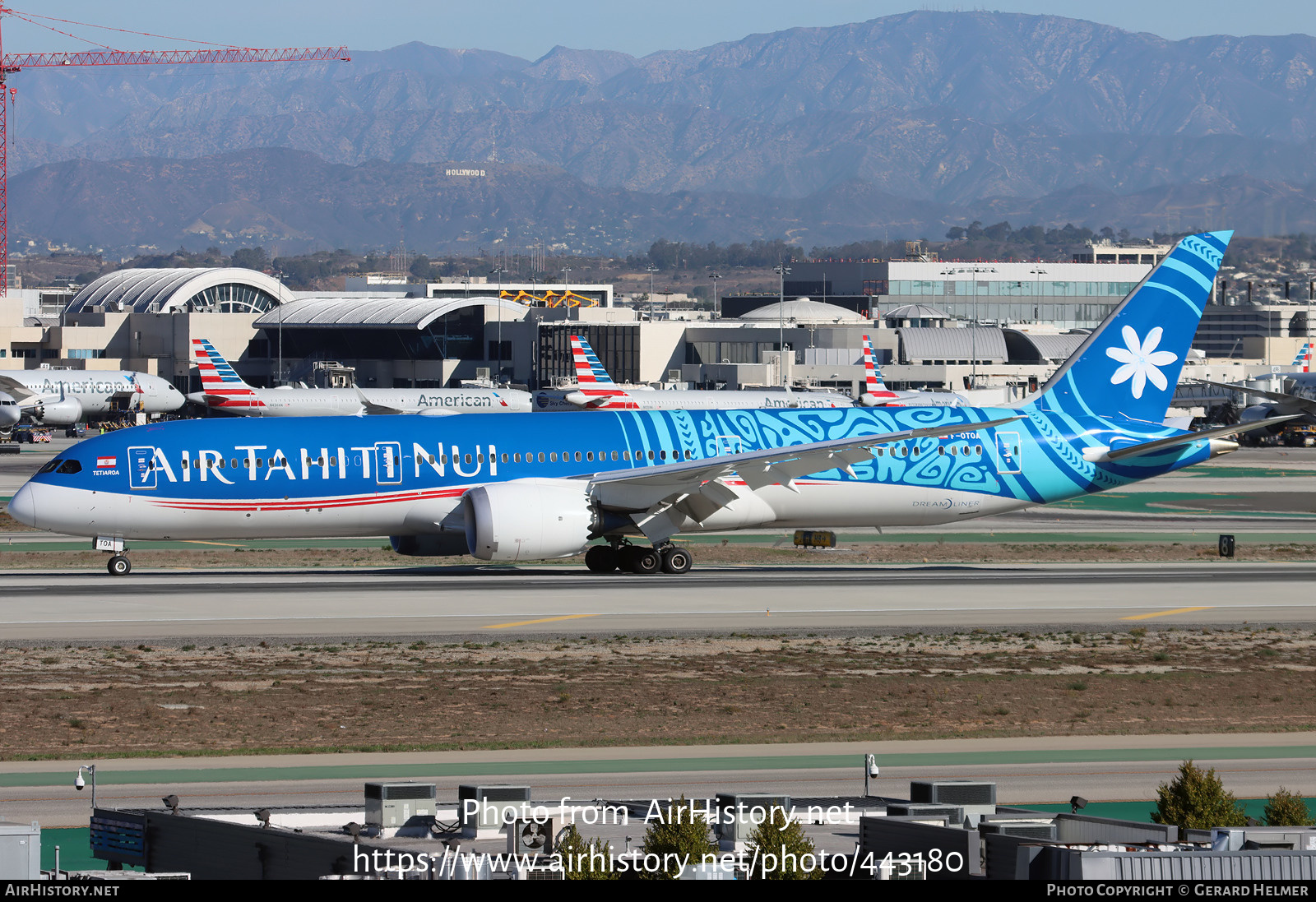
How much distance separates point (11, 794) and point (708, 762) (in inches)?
A: 414

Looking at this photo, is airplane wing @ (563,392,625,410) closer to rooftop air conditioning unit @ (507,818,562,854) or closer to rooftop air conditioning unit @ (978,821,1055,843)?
rooftop air conditioning unit @ (978,821,1055,843)

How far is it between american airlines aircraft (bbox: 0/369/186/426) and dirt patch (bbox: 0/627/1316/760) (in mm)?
98026

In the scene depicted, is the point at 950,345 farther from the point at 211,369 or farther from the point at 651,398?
the point at 211,369

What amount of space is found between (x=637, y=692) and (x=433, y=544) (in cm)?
1769

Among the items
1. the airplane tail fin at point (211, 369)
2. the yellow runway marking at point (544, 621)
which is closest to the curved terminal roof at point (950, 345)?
the airplane tail fin at point (211, 369)

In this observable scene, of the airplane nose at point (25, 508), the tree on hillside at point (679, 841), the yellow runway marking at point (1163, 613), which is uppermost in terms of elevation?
the airplane nose at point (25, 508)

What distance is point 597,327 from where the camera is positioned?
550ft

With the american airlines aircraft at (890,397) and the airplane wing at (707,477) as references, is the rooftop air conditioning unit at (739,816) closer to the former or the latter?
A: the airplane wing at (707,477)

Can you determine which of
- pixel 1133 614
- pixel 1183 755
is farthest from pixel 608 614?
pixel 1183 755

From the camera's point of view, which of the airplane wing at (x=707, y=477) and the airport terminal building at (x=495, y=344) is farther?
the airport terminal building at (x=495, y=344)

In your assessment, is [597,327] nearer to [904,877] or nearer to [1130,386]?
[1130,386]

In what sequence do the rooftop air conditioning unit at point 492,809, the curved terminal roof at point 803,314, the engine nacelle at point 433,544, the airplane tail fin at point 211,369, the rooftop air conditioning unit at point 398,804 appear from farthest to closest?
1. the curved terminal roof at point 803,314
2. the airplane tail fin at point 211,369
3. the engine nacelle at point 433,544
4. the rooftop air conditioning unit at point 398,804
5. the rooftop air conditioning unit at point 492,809

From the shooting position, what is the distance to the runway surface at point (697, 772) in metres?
23.1

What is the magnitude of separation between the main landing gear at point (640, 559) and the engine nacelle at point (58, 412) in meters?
89.4
